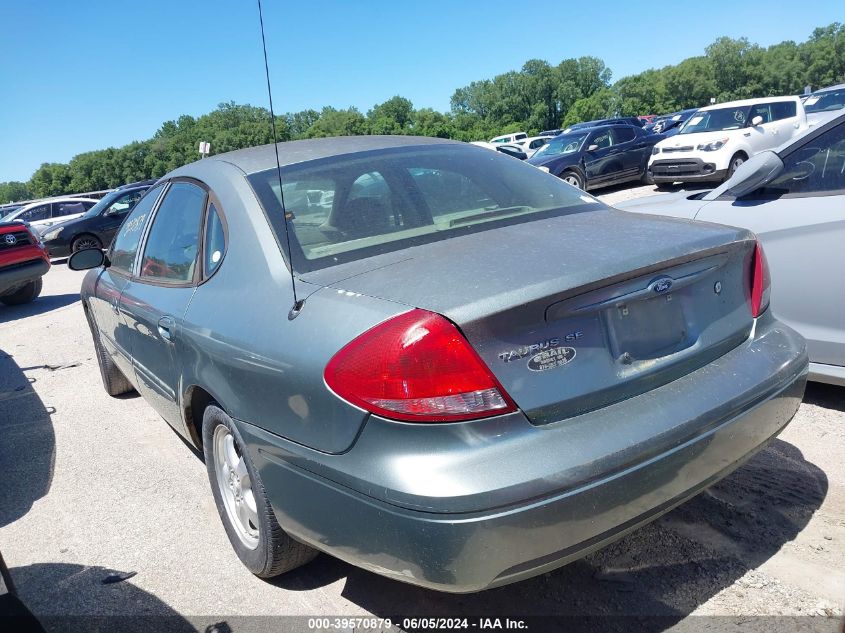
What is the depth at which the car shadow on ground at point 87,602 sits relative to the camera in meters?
2.65

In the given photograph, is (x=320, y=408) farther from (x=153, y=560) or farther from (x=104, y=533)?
(x=104, y=533)

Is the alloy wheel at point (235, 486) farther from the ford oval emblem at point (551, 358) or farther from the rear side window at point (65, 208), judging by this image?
the rear side window at point (65, 208)

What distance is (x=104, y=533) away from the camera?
3.36 meters

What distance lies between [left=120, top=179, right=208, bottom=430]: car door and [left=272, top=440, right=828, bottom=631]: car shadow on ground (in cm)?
110

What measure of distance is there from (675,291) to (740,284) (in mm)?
439

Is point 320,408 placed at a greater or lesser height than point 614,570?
greater

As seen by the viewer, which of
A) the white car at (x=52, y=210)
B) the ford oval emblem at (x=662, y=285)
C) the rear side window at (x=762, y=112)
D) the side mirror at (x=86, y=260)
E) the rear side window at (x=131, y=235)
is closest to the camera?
the ford oval emblem at (x=662, y=285)

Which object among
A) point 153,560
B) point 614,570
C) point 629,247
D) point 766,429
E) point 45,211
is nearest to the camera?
point 629,247

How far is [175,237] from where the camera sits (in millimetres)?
3451

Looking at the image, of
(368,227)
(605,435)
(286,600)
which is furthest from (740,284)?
(286,600)

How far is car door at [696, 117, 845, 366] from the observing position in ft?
11.9

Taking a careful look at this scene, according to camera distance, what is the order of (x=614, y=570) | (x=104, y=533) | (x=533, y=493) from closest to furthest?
(x=533, y=493), (x=614, y=570), (x=104, y=533)

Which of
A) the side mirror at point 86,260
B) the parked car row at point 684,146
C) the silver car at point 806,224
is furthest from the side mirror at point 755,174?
the parked car row at point 684,146

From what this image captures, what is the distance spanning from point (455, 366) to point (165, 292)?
1.87 m
